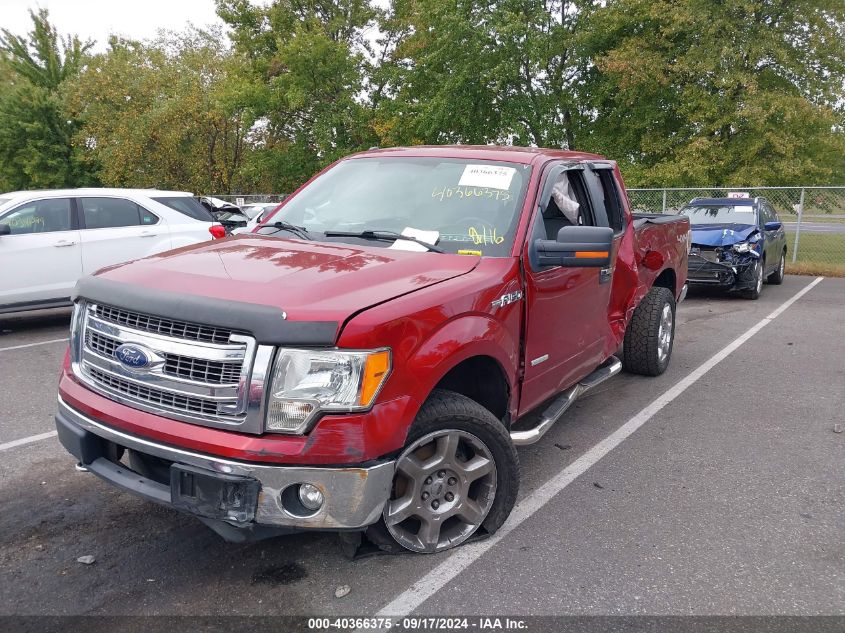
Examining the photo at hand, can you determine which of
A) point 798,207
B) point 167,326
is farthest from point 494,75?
point 167,326

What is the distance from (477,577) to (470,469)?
0.46 m

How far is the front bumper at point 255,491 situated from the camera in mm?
→ 2473

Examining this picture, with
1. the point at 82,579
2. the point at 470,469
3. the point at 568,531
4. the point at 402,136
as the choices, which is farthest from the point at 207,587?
the point at 402,136

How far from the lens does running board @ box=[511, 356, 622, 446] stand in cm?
349

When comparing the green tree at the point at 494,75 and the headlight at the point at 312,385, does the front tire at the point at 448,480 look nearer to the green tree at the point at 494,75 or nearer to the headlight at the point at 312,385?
the headlight at the point at 312,385

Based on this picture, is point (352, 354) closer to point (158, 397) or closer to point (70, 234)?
point (158, 397)

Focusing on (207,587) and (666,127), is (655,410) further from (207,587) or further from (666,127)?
(666,127)

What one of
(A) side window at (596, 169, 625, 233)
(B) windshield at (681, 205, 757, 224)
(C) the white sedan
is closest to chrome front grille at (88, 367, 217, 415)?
(A) side window at (596, 169, 625, 233)

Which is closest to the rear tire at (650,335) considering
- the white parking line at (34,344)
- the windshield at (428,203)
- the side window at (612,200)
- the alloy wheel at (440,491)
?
the side window at (612,200)

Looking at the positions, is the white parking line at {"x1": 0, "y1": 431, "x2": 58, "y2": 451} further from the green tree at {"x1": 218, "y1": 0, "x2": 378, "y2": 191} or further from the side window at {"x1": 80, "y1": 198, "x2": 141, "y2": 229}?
the green tree at {"x1": 218, "y1": 0, "x2": 378, "y2": 191}

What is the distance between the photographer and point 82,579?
292 cm

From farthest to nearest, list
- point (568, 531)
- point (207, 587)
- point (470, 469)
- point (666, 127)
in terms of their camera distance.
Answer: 1. point (666, 127)
2. point (568, 531)
3. point (470, 469)
4. point (207, 587)

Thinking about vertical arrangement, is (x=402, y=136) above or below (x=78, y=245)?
above

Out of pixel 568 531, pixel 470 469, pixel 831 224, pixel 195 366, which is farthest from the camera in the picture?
pixel 831 224
